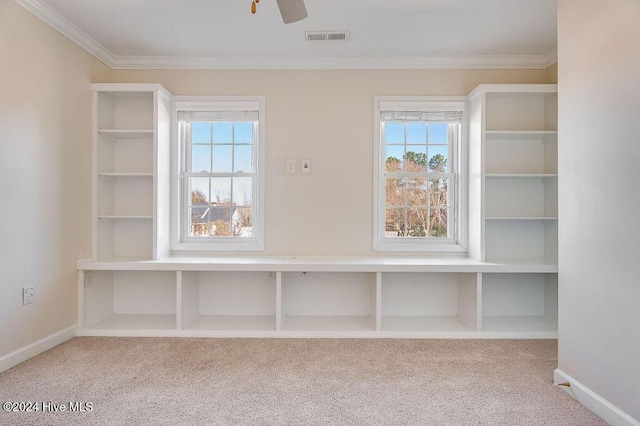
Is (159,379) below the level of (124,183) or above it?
below

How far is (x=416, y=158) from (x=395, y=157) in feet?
0.68

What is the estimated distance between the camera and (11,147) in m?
2.50

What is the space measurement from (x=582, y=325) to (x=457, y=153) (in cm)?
201

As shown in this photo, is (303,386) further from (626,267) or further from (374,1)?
(374,1)

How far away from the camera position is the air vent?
121 inches

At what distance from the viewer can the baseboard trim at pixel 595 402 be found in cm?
180

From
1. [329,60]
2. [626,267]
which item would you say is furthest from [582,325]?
[329,60]

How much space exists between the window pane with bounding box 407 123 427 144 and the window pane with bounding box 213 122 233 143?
5.79 ft

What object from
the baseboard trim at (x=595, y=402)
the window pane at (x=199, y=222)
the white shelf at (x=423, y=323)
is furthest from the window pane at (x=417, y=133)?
the baseboard trim at (x=595, y=402)

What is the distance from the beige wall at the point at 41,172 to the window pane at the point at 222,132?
109 centimetres

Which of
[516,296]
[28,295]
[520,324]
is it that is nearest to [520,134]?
[516,296]

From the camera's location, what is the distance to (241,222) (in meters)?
3.74

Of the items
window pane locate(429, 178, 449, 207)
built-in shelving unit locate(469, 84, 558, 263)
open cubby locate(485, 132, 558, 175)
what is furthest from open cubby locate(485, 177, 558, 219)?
window pane locate(429, 178, 449, 207)

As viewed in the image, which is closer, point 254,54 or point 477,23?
point 477,23
